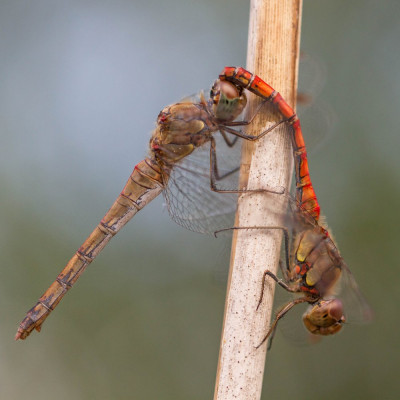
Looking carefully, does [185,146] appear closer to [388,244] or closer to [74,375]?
[388,244]

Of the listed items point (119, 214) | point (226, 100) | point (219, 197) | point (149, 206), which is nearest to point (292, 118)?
point (226, 100)

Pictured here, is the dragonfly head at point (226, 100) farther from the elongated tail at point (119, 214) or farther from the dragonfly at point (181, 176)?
the elongated tail at point (119, 214)

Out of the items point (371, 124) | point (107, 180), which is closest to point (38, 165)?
point (107, 180)

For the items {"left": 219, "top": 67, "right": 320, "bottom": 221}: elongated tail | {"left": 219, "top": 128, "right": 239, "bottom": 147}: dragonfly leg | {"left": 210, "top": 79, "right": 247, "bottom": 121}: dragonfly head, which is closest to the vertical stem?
{"left": 219, "top": 67, "right": 320, "bottom": 221}: elongated tail

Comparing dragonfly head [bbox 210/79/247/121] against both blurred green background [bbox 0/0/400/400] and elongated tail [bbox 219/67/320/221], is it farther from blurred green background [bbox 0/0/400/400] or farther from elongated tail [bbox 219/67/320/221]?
blurred green background [bbox 0/0/400/400]

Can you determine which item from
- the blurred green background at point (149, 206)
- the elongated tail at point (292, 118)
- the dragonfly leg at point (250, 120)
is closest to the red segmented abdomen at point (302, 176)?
the elongated tail at point (292, 118)

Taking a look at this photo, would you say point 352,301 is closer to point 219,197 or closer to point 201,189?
point 219,197
